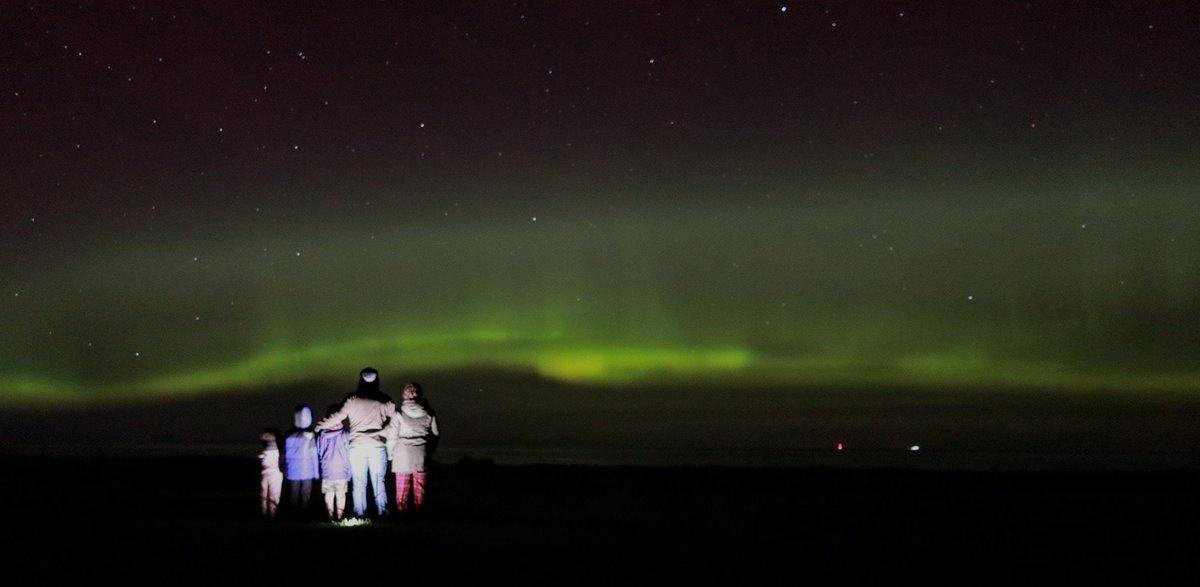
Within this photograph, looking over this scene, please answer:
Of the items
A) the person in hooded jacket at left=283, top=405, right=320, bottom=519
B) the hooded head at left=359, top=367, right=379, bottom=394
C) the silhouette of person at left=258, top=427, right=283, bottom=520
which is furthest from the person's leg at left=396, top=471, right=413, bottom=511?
the silhouette of person at left=258, top=427, right=283, bottom=520

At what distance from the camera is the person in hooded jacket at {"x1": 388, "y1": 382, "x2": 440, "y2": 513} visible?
1428 centimetres

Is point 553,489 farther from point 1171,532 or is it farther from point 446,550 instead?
point 446,550

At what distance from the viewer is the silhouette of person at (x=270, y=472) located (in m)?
16.1

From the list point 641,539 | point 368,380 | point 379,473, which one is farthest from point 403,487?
point 641,539

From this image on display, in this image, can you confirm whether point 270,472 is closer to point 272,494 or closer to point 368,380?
point 272,494

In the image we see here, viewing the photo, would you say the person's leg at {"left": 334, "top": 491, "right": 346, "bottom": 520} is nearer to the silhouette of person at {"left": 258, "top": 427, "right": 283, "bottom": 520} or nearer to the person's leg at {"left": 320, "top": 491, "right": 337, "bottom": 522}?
the person's leg at {"left": 320, "top": 491, "right": 337, "bottom": 522}

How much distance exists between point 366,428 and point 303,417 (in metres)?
1.96

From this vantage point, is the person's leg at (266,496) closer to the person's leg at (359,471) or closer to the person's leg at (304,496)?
the person's leg at (304,496)

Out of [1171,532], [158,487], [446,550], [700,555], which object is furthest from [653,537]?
[158,487]

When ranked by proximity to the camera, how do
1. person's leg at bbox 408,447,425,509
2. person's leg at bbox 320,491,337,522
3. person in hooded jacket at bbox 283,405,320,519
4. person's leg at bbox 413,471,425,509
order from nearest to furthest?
1. person's leg at bbox 408,447,425,509
2. person's leg at bbox 413,471,425,509
3. person's leg at bbox 320,491,337,522
4. person in hooded jacket at bbox 283,405,320,519

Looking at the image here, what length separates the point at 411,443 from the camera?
1427cm

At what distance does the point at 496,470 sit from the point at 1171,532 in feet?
65.4

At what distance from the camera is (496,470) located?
1245 inches

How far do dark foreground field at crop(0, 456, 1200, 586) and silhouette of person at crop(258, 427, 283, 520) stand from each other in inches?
16.1
